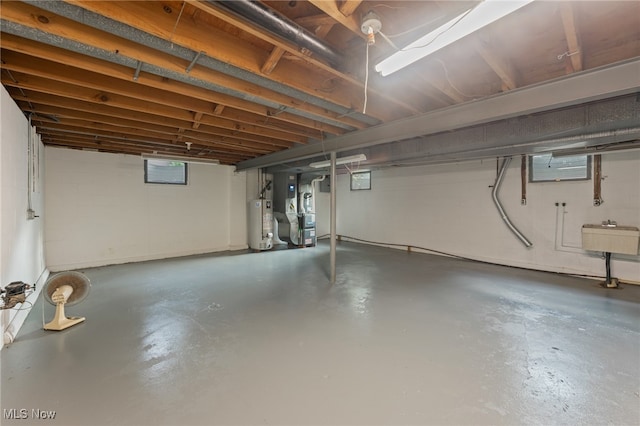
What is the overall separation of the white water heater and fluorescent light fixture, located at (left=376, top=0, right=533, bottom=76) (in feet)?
18.0

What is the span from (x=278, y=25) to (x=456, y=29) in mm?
983

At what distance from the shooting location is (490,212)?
212 inches

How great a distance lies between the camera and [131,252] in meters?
5.48

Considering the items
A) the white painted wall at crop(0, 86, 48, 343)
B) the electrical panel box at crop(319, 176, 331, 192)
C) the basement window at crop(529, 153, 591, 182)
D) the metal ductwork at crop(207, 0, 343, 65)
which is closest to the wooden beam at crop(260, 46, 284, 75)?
the metal ductwork at crop(207, 0, 343, 65)

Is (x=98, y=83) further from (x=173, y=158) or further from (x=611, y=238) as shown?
(x=611, y=238)

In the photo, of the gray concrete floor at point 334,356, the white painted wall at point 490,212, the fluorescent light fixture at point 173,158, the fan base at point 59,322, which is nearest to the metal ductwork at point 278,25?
the gray concrete floor at point 334,356

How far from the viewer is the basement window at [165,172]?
18.6 feet

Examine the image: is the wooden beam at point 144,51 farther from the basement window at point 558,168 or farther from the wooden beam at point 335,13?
the basement window at point 558,168

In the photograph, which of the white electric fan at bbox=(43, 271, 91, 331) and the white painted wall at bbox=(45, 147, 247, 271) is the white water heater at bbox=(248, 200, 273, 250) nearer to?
the white painted wall at bbox=(45, 147, 247, 271)

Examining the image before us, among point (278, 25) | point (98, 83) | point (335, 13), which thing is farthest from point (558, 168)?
point (98, 83)

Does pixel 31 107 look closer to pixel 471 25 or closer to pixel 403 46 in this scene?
pixel 403 46

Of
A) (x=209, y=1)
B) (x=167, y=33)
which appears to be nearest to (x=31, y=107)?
(x=167, y=33)

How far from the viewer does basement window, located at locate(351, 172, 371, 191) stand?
Result: 783 cm

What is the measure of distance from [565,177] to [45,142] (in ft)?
29.4
